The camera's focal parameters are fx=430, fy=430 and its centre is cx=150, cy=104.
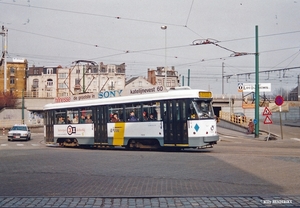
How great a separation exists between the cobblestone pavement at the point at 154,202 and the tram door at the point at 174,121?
11.9m

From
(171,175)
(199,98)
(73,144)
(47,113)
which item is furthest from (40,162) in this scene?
(47,113)

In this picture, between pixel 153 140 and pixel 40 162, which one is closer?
pixel 40 162

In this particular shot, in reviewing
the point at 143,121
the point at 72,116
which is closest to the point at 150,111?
the point at 143,121

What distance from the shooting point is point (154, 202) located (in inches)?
327

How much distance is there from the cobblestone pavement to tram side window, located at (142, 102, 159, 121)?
42.9ft

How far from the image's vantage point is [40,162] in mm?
15328

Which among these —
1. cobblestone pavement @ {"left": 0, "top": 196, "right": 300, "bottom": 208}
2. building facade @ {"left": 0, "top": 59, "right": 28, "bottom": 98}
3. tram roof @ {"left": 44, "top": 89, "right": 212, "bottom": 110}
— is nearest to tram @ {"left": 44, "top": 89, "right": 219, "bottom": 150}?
tram roof @ {"left": 44, "top": 89, "right": 212, "bottom": 110}

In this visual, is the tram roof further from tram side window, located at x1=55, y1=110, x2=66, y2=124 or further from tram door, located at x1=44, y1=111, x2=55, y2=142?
tram door, located at x1=44, y1=111, x2=55, y2=142

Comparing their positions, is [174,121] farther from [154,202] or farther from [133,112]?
[154,202]

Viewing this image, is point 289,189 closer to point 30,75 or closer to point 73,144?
point 73,144

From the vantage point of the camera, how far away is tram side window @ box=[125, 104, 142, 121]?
883 inches

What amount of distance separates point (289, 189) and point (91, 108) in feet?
55.1

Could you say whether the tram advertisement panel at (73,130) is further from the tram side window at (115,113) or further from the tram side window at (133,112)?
the tram side window at (133,112)

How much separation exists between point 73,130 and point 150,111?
641cm
